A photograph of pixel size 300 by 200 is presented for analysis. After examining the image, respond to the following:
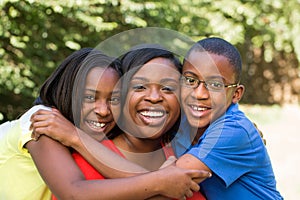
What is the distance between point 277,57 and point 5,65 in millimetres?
10988

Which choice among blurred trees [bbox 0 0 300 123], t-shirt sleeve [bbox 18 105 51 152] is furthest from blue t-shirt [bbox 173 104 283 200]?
blurred trees [bbox 0 0 300 123]

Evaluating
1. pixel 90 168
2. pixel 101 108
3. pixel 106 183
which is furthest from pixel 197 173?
pixel 101 108

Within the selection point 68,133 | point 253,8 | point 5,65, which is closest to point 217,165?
point 68,133

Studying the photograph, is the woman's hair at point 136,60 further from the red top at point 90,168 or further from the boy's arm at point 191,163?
the boy's arm at point 191,163

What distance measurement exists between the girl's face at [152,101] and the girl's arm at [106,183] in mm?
416

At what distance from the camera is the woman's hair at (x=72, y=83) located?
9.87 ft

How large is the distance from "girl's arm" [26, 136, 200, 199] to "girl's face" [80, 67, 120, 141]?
31cm

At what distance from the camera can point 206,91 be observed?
10.2ft

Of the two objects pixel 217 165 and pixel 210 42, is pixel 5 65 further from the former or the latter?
pixel 217 165

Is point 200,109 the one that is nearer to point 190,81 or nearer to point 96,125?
point 190,81

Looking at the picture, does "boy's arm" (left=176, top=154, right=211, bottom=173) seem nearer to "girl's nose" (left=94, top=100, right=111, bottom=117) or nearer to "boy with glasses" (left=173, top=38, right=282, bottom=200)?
"boy with glasses" (left=173, top=38, right=282, bottom=200)

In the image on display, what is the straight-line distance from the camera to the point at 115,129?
312cm

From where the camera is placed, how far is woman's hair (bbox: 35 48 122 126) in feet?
9.87

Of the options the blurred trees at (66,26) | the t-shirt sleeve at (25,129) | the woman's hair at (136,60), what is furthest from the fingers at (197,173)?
the blurred trees at (66,26)
